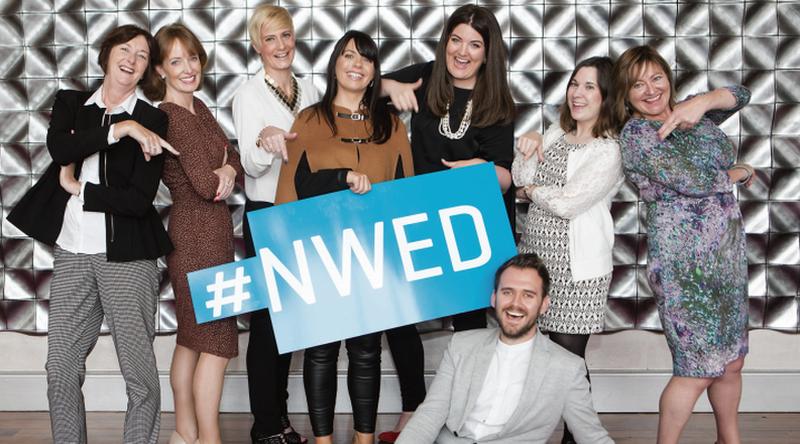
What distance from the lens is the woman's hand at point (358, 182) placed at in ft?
8.96

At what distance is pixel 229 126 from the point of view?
12.2ft

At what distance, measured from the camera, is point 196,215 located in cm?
291

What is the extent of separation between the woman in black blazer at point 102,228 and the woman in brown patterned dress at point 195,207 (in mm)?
94

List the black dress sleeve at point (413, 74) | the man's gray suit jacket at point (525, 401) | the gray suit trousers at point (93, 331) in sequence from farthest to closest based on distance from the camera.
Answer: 1. the black dress sleeve at point (413, 74)
2. the gray suit trousers at point (93, 331)
3. the man's gray suit jacket at point (525, 401)

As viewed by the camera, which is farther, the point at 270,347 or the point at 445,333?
the point at 445,333

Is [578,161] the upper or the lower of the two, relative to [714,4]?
lower

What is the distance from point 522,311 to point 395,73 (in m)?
1.02

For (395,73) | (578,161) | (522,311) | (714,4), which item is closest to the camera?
(522,311)

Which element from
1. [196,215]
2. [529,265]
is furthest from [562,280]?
[196,215]

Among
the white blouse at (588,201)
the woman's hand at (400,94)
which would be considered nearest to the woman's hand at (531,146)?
the white blouse at (588,201)

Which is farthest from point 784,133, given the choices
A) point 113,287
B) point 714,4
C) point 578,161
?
point 113,287

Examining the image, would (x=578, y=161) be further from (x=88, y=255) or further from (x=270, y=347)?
(x=88, y=255)

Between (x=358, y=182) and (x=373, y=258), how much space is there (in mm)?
258

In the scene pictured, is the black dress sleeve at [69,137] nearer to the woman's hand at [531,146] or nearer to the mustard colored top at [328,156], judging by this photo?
the mustard colored top at [328,156]
